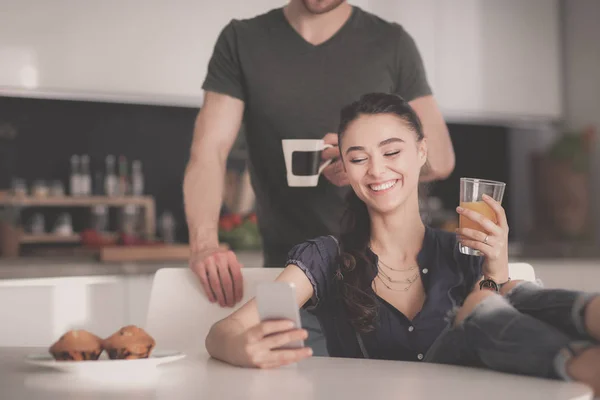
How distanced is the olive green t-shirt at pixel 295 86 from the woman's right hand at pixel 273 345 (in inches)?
36.0

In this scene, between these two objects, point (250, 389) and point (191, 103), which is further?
point (191, 103)

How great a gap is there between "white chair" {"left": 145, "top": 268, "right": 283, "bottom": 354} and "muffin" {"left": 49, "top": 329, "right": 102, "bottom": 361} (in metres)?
0.47

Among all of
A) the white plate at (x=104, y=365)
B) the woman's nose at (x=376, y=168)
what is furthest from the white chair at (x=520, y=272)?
the white plate at (x=104, y=365)

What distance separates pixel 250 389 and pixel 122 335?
0.25m

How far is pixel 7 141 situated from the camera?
3602mm

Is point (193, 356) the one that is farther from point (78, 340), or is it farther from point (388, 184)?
point (388, 184)

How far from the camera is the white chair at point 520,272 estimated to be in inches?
62.5

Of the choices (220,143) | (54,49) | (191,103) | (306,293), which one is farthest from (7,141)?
(306,293)

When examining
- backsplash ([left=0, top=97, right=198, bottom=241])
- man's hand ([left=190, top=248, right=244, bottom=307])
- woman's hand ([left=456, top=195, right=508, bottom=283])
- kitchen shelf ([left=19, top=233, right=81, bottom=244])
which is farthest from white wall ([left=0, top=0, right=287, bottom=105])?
woman's hand ([left=456, top=195, right=508, bottom=283])

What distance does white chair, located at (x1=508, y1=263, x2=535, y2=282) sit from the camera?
1.59 m

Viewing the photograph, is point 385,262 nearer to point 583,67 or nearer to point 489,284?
point 489,284

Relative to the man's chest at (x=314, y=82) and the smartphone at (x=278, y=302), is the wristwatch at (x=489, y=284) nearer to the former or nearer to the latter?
the smartphone at (x=278, y=302)

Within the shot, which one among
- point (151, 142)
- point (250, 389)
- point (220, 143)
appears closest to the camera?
point (250, 389)

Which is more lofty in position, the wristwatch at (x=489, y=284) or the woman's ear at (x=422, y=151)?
the woman's ear at (x=422, y=151)
